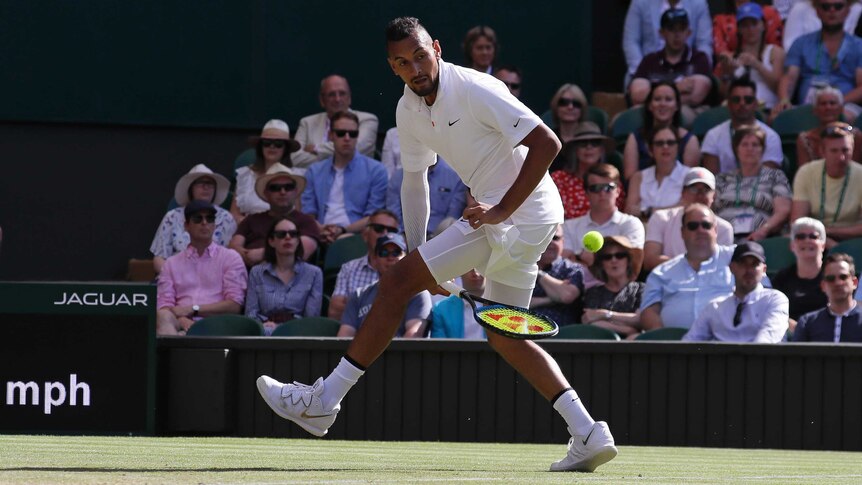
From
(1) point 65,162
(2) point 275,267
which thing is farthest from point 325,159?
(1) point 65,162

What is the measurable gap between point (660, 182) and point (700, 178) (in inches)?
31.3

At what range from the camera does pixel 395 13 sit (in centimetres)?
1345

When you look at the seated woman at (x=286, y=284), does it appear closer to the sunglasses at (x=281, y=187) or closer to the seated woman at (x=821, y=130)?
the sunglasses at (x=281, y=187)

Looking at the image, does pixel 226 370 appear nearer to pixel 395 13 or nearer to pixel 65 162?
pixel 65 162

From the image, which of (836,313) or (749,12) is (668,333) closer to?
(836,313)

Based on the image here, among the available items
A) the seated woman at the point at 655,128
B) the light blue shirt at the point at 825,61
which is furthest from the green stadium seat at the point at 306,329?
the light blue shirt at the point at 825,61

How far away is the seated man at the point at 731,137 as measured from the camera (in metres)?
11.1

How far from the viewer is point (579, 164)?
11133 millimetres

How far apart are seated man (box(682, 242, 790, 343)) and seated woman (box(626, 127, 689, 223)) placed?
73.7 inches

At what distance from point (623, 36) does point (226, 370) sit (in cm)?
613

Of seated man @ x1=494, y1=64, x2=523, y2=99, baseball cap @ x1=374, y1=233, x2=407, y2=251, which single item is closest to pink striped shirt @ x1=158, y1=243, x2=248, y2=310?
baseball cap @ x1=374, y1=233, x2=407, y2=251

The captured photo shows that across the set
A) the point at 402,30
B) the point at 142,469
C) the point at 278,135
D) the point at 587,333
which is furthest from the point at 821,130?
the point at 142,469

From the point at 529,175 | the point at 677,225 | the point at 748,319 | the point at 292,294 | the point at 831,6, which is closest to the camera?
the point at 529,175

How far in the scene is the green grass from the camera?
200 inches
